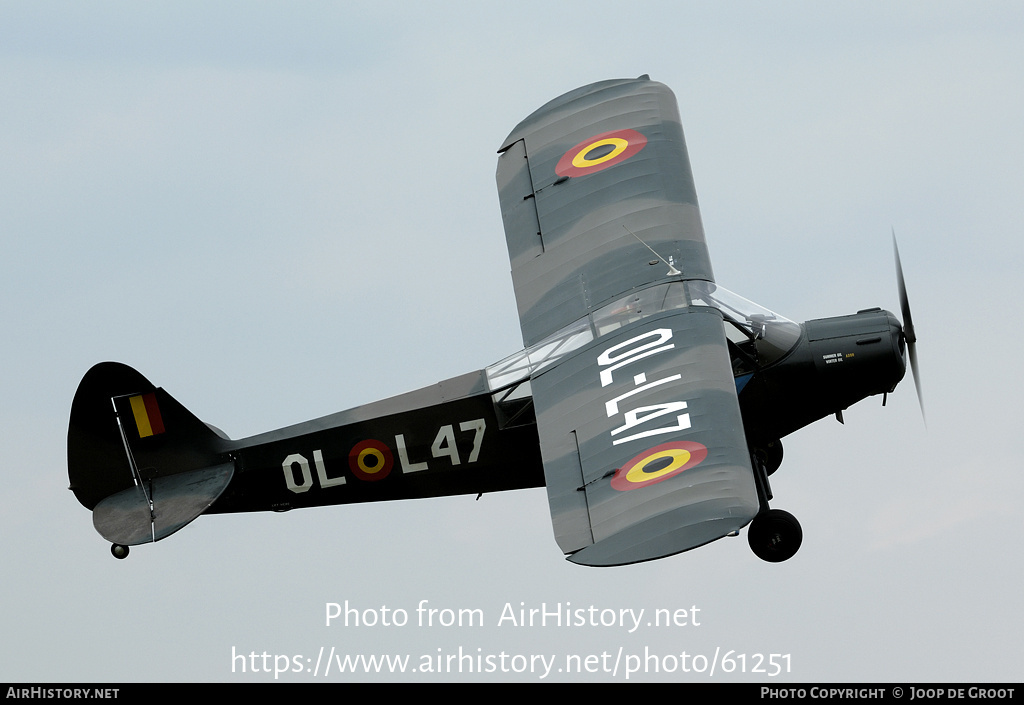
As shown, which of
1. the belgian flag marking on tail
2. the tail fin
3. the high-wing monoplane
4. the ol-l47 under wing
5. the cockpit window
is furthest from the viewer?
the belgian flag marking on tail

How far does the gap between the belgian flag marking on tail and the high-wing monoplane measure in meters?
0.01

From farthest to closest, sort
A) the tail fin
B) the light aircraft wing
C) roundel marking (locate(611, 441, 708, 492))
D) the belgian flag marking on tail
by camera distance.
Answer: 1. the belgian flag marking on tail
2. the tail fin
3. roundel marking (locate(611, 441, 708, 492))
4. the light aircraft wing

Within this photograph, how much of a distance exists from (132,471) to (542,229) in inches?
191

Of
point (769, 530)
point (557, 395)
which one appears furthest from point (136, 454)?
point (769, 530)

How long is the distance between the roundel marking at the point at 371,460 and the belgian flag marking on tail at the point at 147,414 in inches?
78.9

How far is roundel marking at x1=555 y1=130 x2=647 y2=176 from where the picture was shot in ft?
53.5

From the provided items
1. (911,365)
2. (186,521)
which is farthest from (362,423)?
(911,365)

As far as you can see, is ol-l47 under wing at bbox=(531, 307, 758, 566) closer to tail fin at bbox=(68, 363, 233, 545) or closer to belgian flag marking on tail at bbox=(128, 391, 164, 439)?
tail fin at bbox=(68, 363, 233, 545)

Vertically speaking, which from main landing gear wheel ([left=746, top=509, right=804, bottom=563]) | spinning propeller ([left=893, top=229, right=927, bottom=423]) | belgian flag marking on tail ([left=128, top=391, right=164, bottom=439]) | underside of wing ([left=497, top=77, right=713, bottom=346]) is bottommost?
main landing gear wheel ([left=746, top=509, right=804, bottom=563])

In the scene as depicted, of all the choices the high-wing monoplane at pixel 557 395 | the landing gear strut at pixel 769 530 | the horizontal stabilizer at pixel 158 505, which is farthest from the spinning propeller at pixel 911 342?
the horizontal stabilizer at pixel 158 505

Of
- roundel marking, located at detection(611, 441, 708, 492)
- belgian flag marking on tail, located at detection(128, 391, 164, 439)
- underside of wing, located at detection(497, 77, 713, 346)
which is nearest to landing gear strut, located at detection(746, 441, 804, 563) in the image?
underside of wing, located at detection(497, 77, 713, 346)

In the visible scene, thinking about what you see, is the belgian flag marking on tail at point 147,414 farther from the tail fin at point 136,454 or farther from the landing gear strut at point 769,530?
the landing gear strut at point 769,530

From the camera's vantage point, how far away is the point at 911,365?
1518cm

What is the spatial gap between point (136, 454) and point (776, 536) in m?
6.36
